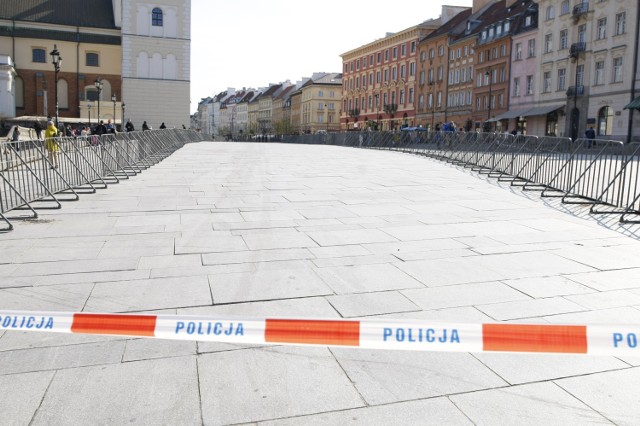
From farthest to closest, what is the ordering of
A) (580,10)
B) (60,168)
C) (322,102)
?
(322,102), (580,10), (60,168)

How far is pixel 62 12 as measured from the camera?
73.6 m

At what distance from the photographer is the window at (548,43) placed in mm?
53006

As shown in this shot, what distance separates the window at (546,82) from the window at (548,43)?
77.5 inches

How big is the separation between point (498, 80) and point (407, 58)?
24.3m

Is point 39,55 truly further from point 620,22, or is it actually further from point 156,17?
point 620,22

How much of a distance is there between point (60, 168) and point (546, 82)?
49.2m

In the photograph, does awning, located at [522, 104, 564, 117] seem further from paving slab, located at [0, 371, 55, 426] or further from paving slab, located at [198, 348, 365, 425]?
paving slab, located at [0, 371, 55, 426]

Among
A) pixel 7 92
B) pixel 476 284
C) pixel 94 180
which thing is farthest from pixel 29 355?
pixel 7 92

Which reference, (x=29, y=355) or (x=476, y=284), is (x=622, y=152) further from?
(x=29, y=355)

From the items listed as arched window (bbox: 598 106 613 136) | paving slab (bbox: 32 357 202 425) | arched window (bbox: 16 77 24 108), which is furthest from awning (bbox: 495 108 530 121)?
paving slab (bbox: 32 357 202 425)

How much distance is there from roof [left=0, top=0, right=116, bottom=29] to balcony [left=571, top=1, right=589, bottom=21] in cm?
5217

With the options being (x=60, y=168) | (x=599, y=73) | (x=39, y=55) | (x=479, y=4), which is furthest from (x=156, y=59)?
(x=60, y=168)

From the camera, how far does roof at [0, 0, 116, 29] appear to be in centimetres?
7144

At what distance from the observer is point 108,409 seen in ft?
11.1
